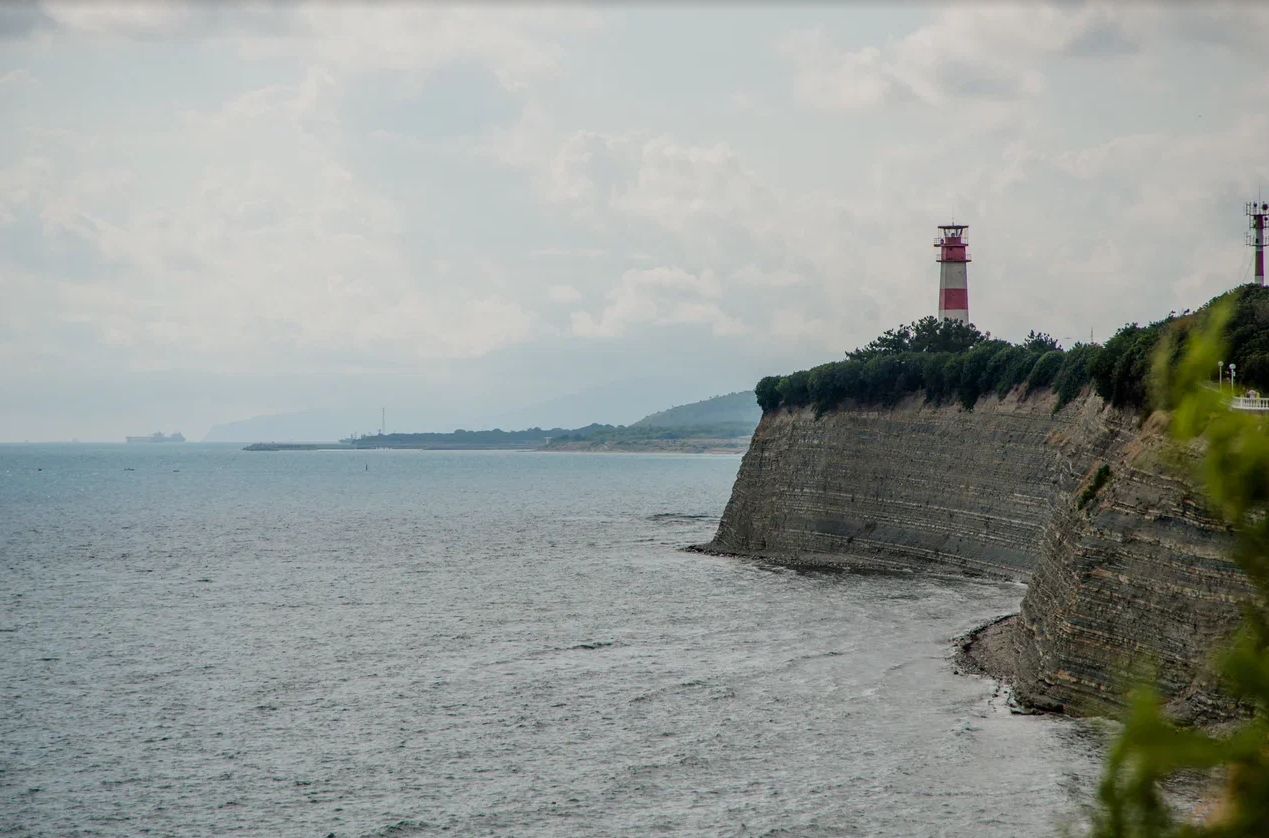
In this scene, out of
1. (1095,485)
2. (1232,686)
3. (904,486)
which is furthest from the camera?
(904,486)

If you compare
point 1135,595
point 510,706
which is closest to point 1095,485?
point 1135,595

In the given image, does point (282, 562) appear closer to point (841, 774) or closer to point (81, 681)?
point (81, 681)

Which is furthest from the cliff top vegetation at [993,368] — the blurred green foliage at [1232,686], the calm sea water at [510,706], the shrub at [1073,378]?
the blurred green foliage at [1232,686]

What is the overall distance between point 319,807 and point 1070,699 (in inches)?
682

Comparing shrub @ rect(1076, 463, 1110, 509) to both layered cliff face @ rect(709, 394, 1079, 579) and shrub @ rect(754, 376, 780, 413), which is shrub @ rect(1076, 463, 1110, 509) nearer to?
layered cliff face @ rect(709, 394, 1079, 579)

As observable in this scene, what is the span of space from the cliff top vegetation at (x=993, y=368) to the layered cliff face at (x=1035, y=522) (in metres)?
0.93

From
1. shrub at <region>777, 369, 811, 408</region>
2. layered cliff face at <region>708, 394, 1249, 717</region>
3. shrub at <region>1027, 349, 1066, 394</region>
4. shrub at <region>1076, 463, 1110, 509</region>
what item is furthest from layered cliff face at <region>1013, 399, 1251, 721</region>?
shrub at <region>777, 369, 811, 408</region>

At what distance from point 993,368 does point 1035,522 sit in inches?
426

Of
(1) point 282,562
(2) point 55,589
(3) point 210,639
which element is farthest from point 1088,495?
(1) point 282,562

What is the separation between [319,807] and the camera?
24.5 metres

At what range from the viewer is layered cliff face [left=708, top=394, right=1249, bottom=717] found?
85.4 ft

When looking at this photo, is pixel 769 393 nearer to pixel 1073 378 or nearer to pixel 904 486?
pixel 904 486

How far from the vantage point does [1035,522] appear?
53.4 metres

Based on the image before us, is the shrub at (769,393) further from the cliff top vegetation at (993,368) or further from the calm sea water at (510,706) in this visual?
the calm sea water at (510,706)
